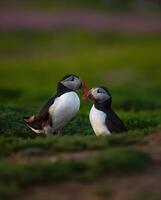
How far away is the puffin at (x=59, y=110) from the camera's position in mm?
12453

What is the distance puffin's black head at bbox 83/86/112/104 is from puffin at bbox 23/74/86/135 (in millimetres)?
240

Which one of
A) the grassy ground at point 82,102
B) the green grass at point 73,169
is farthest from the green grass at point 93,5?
the green grass at point 73,169

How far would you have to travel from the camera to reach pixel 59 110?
12422 mm

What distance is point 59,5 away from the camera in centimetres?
4478

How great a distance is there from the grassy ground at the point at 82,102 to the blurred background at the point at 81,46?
38 mm

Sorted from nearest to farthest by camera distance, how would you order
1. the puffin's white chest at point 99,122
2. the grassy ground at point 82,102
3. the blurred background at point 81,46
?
the grassy ground at point 82,102, the puffin's white chest at point 99,122, the blurred background at point 81,46

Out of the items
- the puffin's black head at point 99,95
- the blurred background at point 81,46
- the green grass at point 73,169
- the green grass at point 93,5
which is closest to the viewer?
the green grass at point 73,169

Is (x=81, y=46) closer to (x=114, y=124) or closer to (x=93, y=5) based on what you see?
(x=93, y=5)

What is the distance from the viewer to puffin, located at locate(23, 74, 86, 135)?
12.5 metres

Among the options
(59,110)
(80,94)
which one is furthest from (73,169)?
(80,94)

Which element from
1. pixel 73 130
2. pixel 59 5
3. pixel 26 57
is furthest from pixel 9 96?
pixel 59 5

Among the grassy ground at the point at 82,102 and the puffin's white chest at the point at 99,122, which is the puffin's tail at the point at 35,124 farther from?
the puffin's white chest at the point at 99,122

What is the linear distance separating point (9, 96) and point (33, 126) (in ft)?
29.7

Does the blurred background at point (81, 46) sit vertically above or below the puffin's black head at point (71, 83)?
above
